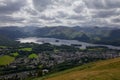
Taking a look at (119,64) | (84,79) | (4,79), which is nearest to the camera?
(84,79)

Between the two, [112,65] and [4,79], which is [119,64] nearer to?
[112,65]

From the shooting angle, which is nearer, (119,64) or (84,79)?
(84,79)

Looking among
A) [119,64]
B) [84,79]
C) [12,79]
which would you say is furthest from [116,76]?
[12,79]

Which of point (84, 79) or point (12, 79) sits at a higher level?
point (84, 79)

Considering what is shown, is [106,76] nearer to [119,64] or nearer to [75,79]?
[75,79]

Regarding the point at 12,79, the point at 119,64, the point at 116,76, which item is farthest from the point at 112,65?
the point at 12,79

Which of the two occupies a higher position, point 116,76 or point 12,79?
point 116,76

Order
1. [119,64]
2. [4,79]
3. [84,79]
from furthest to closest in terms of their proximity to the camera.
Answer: [4,79] → [119,64] → [84,79]

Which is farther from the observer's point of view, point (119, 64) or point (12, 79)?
point (12, 79)

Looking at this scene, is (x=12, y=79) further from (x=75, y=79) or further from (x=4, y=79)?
(x=75, y=79)
